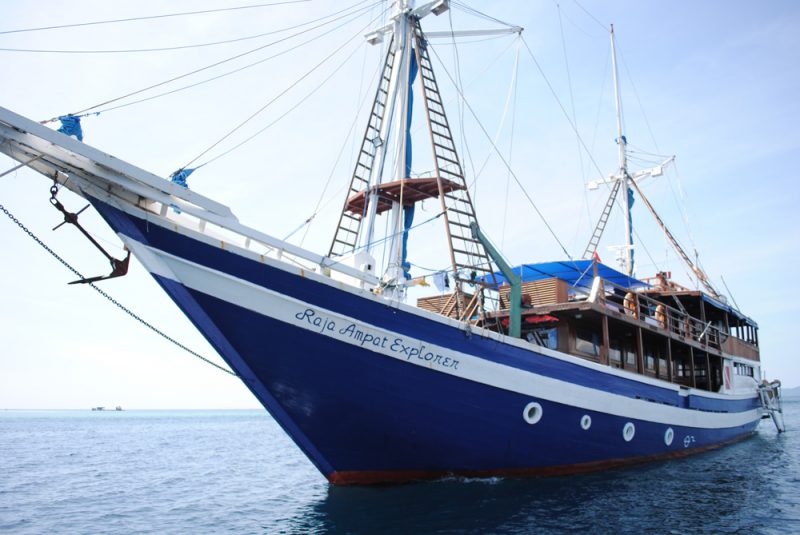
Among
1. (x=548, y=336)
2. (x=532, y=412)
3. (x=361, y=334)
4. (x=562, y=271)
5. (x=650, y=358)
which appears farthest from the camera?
(x=650, y=358)

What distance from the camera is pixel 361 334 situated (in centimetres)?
979

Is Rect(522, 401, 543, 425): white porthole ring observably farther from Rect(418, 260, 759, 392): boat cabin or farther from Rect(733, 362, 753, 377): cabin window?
Rect(733, 362, 753, 377): cabin window

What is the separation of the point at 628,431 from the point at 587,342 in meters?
2.64

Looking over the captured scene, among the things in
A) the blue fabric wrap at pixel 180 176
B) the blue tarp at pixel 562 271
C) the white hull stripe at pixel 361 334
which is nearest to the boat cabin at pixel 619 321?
the blue tarp at pixel 562 271

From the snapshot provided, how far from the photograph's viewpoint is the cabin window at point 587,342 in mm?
15219

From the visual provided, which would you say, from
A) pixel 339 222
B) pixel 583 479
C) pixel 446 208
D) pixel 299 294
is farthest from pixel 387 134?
pixel 583 479

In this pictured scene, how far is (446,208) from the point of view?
13.0 metres

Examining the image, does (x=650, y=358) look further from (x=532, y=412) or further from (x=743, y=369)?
(x=532, y=412)

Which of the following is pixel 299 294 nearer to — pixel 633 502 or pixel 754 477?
pixel 633 502

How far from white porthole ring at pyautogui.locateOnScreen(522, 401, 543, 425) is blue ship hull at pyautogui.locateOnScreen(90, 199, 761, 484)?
39 mm

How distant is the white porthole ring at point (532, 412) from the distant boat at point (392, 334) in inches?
1.2

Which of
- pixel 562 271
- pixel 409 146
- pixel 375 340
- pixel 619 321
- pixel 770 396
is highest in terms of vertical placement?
pixel 409 146

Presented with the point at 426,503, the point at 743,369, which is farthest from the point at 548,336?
the point at 743,369

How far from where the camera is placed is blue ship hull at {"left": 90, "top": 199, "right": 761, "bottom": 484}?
29.8 ft
